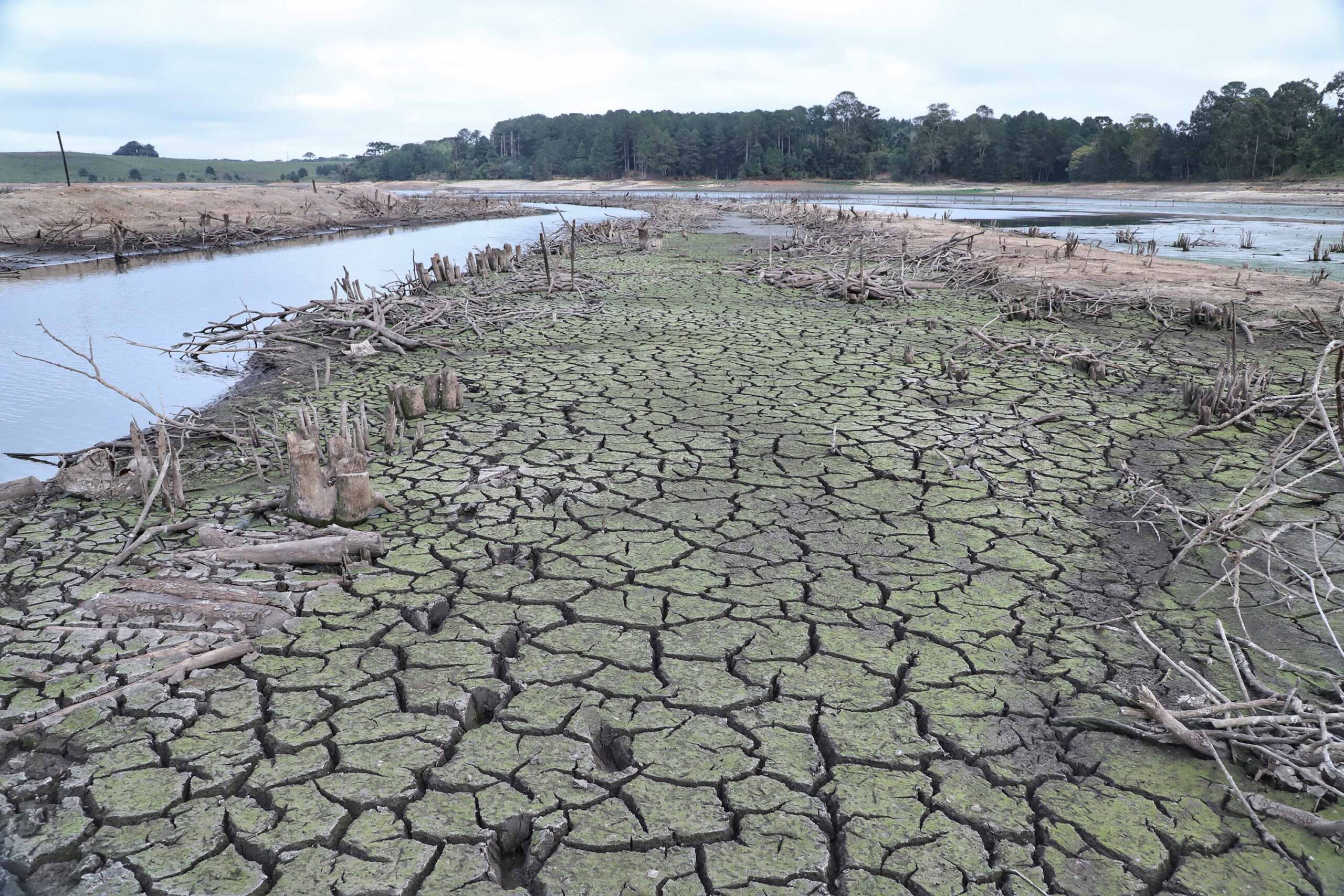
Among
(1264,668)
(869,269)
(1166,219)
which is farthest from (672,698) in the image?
(1166,219)

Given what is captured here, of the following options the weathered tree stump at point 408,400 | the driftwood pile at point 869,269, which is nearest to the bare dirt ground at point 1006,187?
the driftwood pile at point 869,269

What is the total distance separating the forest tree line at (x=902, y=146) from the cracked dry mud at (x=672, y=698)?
2233 inches

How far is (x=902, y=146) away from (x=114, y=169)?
253 ft

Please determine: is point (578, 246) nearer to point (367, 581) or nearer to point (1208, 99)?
point (367, 581)

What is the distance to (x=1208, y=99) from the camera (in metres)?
58.6

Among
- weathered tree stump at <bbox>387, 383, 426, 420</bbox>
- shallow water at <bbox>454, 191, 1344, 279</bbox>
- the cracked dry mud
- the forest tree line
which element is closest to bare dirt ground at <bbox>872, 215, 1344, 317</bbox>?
shallow water at <bbox>454, 191, 1344, 279</bbox>

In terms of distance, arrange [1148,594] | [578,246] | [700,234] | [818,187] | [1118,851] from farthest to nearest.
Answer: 1. [818,187]
2. [700,234]
3. [578,246]
4. [1148,594]
5. [1118,851]

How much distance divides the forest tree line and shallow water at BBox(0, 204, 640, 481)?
50.2m

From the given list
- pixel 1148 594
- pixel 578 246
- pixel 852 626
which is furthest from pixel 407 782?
pixel 578 246

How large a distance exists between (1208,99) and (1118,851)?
71715 mm

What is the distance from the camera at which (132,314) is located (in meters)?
12.4

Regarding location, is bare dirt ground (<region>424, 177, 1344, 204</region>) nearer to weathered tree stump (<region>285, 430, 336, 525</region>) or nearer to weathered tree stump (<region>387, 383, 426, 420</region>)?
weathered tree stump (<region>387, 383, 426, 420</region>)

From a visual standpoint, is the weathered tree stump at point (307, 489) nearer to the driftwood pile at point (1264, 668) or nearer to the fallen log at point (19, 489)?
the fallen log at point (19, 489)

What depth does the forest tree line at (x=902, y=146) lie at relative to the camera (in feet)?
169
